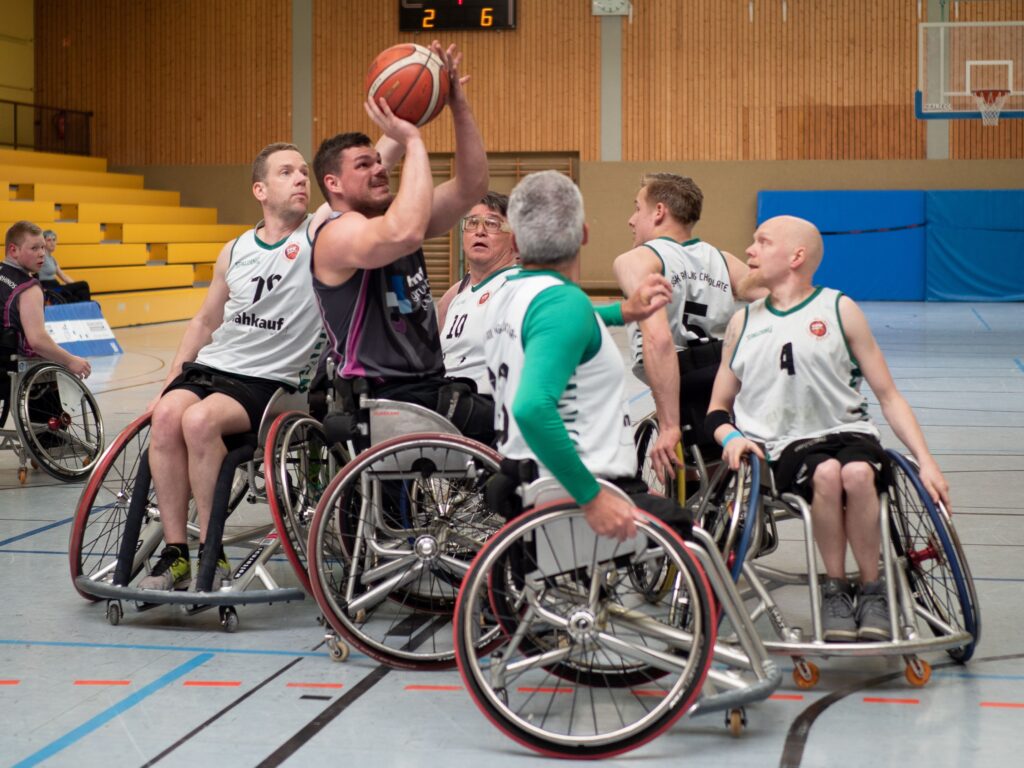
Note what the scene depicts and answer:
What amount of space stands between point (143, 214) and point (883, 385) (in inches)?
632

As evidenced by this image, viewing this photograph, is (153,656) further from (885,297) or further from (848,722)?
(885,297)

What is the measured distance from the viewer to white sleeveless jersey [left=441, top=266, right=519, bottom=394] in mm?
3869

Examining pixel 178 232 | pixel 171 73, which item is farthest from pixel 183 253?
pixel 171 73

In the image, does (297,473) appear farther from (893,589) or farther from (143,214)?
(143,214)

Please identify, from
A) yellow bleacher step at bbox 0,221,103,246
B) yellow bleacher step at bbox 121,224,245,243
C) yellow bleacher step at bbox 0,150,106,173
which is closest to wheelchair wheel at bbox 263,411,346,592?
yellow bleacher step at bbox 0,221,103,246

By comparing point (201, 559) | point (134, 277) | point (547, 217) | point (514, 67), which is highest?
point (514, 67)

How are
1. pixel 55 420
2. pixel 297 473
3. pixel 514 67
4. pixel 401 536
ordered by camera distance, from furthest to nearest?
pixel 514 67 < pixel 55 420 < pixel 297 473 < pixel 401 536

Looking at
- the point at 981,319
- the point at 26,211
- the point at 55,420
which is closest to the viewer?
the point at 55,420

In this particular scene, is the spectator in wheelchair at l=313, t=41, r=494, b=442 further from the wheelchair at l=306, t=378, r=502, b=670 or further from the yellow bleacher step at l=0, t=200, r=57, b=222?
the yellow bleacher step at l=0, t=200, r=57, b=222

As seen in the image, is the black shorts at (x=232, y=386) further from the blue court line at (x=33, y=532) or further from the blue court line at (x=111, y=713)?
the blue court line at (x=33, y=532)

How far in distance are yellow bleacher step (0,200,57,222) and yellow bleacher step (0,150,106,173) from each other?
70.3 inches

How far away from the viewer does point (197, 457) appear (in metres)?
3.45

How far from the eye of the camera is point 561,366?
232 centimetres

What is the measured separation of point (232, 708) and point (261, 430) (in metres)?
0.99
